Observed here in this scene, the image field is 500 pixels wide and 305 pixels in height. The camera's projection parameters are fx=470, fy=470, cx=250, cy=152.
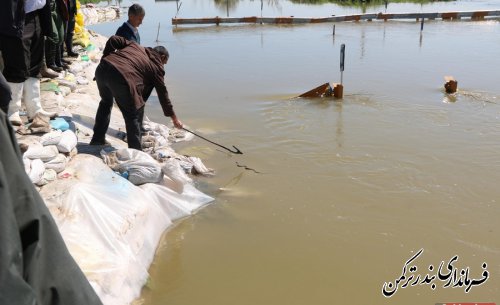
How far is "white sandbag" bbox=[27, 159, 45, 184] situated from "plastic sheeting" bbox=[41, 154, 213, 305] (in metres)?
0.10

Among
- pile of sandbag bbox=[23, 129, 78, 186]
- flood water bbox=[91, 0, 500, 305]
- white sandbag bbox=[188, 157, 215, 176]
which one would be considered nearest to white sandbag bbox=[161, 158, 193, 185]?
flood water bbox=[91, 0, 500, 305]

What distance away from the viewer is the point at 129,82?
4289mm

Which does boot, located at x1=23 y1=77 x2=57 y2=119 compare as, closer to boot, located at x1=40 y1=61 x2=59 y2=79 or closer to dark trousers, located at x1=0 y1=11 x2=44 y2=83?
dark trousers, located at x1=0 y1=11 x2=44 y2=83

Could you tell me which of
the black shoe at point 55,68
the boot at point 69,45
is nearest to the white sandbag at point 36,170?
the black shoe at point 55,68

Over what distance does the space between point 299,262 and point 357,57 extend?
36.4ft

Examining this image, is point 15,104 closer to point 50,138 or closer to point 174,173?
point 50,138

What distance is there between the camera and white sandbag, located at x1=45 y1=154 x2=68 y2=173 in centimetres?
365

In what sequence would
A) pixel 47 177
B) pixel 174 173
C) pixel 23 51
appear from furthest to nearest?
pixel 174 173
pixel 23 51
pixel 47 177

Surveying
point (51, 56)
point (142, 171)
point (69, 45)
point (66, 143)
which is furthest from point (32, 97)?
point (69, 45)

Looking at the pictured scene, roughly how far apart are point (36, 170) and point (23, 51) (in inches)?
53.5

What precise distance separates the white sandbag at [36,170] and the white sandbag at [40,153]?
12 cm

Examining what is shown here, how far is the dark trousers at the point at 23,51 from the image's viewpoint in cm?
409

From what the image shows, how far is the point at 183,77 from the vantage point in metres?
11.5

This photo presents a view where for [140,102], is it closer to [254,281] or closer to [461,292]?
[254,281]
